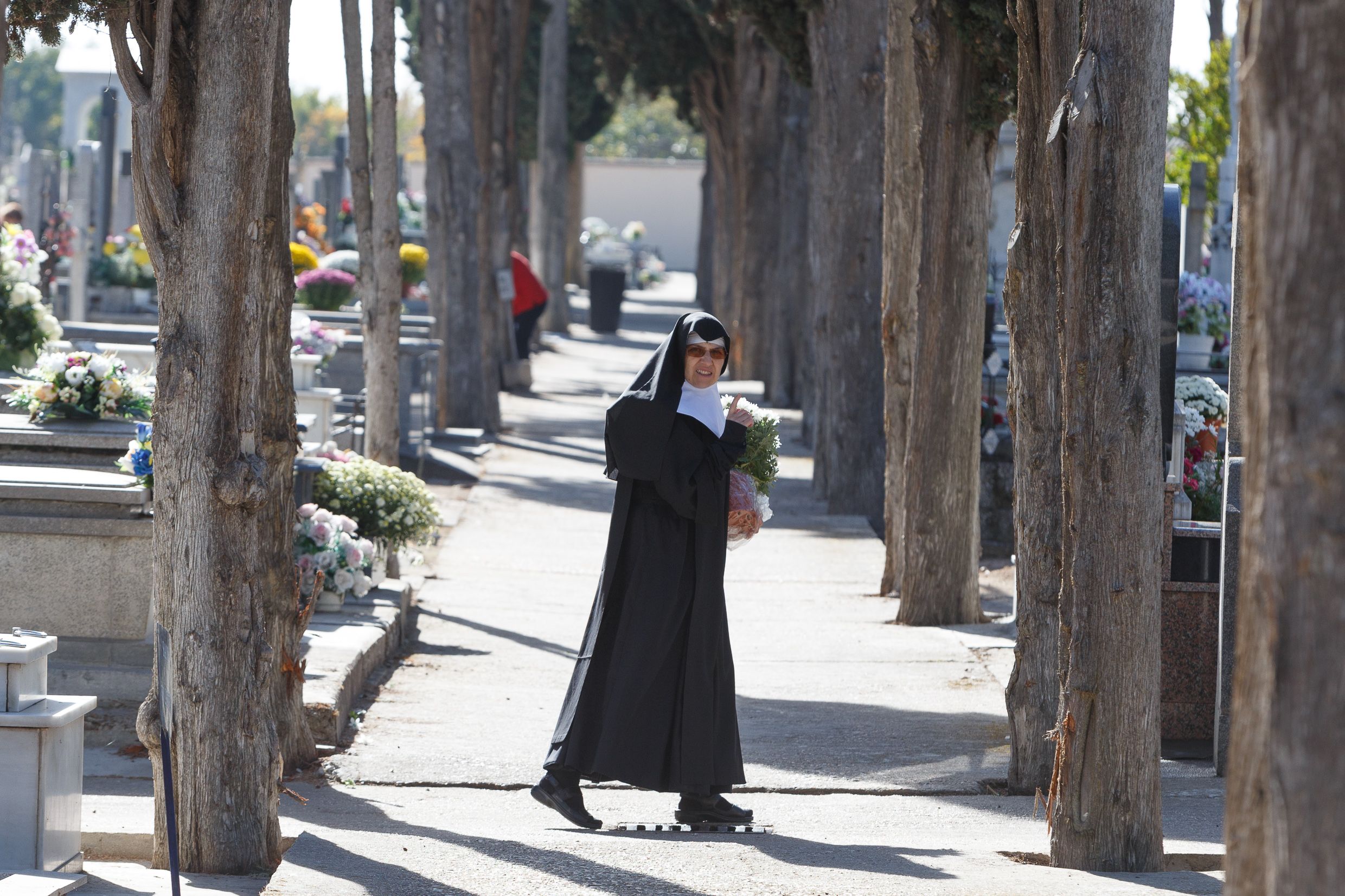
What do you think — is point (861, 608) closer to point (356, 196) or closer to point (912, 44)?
point (912, 44)

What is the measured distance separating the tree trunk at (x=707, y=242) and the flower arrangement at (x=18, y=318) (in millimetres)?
25102

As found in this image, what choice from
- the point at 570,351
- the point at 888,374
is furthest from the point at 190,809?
the point at 570,351

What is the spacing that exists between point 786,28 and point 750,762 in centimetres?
863

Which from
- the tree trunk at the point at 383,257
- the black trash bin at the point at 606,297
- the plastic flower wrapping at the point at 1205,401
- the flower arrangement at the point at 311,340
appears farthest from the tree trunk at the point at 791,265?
the black trash bin at the point at 606,297

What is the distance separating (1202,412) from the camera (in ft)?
26.3

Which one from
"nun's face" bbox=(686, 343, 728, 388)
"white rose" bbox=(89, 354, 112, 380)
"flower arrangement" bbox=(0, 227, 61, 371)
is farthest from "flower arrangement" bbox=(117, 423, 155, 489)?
"flower arrangement" bbox=(0, 227, 61, 371)

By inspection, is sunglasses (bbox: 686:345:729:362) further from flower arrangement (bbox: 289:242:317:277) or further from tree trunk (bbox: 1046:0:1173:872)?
flower arrangement (bbox: 289:242:317:277)

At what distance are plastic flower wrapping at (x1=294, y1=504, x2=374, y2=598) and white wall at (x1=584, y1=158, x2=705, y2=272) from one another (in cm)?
6477

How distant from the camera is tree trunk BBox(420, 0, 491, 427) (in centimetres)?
1603

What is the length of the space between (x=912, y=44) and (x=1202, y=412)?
9.13 ft

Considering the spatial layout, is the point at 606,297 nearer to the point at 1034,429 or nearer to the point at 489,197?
the point at 489,197

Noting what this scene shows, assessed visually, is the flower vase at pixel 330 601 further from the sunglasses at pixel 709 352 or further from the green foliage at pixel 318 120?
the green foliage at pixel 318 120

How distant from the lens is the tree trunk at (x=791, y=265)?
2039 cm

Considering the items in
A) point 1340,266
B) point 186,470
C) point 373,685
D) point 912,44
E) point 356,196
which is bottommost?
point 373,685
